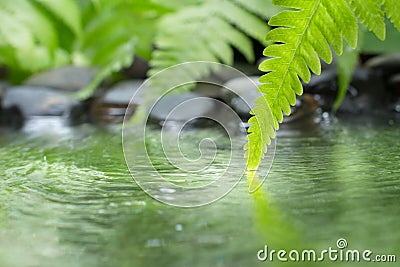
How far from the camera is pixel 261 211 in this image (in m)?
0.35

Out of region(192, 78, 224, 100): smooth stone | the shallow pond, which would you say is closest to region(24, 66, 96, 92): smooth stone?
region(192, 78, 224, 100): smooth stone

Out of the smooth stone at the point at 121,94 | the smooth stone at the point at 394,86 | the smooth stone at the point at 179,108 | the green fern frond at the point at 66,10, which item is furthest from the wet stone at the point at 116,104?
the smooth stone at the point at 394,86

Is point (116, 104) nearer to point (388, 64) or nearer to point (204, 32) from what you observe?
point (204, 32)

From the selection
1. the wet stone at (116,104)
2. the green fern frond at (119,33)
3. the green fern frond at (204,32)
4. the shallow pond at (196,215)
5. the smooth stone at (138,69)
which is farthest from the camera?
the smooth stone at (138,69)

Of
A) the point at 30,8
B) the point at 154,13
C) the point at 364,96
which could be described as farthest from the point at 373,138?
the point at 30,8

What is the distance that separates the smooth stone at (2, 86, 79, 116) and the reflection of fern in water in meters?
0.92

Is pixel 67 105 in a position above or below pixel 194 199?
above

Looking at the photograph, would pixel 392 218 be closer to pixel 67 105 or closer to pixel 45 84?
pixel 67 105

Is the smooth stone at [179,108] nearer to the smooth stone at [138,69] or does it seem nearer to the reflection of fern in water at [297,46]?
the smooth stone at [138,69]

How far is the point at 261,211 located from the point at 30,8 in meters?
1.23

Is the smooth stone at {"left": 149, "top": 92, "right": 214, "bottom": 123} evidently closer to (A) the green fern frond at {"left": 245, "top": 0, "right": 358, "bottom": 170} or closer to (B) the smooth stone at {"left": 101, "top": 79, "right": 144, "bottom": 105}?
(B) the smooth stone at {"left": 101, "top": 79, "right": 144, "bottom": 105}

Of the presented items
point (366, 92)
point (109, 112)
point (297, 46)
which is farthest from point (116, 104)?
point (297, 46)

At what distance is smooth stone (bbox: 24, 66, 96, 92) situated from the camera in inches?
A: 55.2

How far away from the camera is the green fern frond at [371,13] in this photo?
0.45 meters
